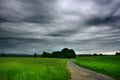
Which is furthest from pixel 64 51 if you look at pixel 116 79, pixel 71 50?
pixel 116 79

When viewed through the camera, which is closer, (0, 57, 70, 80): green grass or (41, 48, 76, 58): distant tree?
(0, 57, 70, 80): green grass

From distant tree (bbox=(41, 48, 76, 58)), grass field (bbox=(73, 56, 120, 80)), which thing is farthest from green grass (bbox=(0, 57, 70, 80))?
distant tree (bbox=(41, 48, 76, 58))

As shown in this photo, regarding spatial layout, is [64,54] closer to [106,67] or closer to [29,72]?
[106,67]

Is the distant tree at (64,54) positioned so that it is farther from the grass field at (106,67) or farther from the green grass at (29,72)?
the green grass at (29,72)

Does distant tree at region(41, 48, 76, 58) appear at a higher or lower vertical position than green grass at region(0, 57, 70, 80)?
higher

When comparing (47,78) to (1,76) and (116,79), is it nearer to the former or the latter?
(1,76)

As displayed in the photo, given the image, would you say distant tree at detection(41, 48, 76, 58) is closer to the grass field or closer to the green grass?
the grass field

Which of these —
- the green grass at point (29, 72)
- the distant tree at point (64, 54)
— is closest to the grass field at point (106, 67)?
the green grass at point (29, 72)

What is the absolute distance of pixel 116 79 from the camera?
21891mm

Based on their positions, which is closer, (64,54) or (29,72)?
(29,72)

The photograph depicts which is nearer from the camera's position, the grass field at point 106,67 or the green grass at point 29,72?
the green grass at point 29,72

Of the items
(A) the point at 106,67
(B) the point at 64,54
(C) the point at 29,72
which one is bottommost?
(A) the point at 106,67

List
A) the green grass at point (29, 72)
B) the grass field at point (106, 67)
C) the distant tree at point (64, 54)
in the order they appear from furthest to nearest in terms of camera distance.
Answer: the distant tree at point (64, 54), the grass field at point (106, 67), the green grass at point (29, 72)

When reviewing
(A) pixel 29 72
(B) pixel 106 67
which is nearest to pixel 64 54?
(B) pixel 106 67
